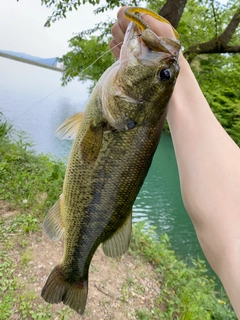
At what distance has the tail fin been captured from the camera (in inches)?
73.6

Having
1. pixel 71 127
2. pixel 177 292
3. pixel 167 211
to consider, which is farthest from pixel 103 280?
pixel 167 211

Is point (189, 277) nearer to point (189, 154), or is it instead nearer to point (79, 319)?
point (79, 319)

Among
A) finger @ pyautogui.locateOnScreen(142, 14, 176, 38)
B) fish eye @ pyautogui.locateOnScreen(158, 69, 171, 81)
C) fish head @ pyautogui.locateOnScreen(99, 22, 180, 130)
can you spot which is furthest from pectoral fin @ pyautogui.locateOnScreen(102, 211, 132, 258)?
finger @ pyautogui.locateOnScreen(142, 14, 176, 38)

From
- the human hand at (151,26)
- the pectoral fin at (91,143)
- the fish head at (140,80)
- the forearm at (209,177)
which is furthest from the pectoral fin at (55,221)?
the human hand at (151,26)

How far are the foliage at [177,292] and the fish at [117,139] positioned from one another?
7.72ft

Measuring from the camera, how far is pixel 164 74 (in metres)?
1.52

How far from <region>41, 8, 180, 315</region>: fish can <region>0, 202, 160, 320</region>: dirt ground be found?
1.98 metres

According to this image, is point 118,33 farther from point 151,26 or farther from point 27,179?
point 27,179

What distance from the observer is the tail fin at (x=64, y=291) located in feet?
6.14

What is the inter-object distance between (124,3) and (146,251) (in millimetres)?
5179

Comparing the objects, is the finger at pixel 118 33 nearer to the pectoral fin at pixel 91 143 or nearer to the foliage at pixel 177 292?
the pectoral fin at pixel 91 143

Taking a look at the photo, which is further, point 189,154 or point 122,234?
point 122,234

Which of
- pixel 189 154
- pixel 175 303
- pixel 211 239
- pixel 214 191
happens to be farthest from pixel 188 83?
pixel 175 303

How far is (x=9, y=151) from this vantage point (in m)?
6.45
